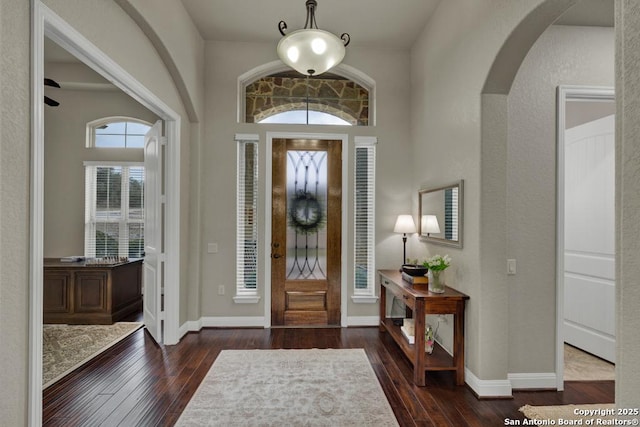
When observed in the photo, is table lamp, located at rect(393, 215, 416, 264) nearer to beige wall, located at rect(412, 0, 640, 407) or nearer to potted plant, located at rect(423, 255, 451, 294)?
beige wall, located at rect(412, 0, 640, 407)

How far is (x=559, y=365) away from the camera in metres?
2.83

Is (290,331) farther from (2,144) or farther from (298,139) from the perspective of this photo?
(2,144)

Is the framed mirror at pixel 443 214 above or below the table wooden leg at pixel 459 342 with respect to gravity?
above

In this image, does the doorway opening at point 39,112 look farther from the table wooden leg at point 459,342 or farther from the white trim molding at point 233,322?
the table wooden leg at point 459,342

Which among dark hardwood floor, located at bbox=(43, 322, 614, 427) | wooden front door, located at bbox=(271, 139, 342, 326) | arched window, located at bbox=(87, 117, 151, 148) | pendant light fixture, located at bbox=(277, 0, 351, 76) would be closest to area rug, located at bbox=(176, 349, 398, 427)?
dark hardwood floor, located at bbox=(43, 322, 614, 427)

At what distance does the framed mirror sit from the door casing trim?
1.00 metres

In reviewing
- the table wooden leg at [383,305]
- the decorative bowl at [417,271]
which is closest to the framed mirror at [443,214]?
the decorative bowl at [417,271]

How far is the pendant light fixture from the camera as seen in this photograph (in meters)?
2.73

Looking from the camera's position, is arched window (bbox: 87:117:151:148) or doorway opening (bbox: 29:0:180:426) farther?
arched window (bbox: 87:117:151:148)

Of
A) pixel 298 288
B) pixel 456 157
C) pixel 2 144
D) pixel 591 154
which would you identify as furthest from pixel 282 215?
pixel 591 154

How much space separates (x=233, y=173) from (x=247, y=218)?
61 cm

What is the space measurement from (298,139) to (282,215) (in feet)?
3.34

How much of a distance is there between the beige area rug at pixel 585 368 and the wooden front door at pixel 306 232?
247 centimetres

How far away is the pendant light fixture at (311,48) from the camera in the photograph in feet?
8.96
